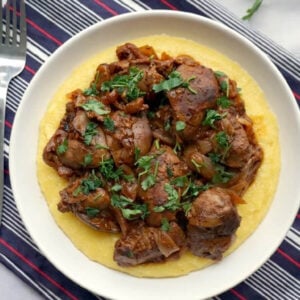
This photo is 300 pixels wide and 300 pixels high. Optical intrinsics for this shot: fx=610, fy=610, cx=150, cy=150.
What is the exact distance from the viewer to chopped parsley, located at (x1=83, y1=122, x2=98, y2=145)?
441 centimetres

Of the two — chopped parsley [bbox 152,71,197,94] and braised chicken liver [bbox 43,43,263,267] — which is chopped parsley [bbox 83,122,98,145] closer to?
braised chicken liver [bbox 43,43,263,267]

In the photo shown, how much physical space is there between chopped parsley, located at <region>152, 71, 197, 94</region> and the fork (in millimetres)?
1447

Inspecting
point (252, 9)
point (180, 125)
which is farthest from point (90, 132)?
point (252, 9)

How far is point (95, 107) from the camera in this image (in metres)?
4.47

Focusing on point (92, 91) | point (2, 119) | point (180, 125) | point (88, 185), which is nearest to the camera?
point (180, 125)

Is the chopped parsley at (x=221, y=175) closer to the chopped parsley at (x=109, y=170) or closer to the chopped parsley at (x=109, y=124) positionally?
the chopped parsley at (x=109, y=170)

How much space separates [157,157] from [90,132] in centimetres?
52

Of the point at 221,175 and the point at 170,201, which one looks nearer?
the point at 170,201

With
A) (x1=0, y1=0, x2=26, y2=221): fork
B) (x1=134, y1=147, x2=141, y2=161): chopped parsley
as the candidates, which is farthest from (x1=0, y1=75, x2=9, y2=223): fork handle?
(x1=134, y1=147, x2=141, y2=161): chopped parsley

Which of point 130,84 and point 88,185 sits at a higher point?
point 130,84

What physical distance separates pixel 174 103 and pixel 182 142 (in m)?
0.32

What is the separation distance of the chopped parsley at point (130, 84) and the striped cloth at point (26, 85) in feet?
3.09

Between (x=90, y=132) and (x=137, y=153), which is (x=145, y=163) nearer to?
(x=137, y=153)

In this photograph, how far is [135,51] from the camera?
471 cm
